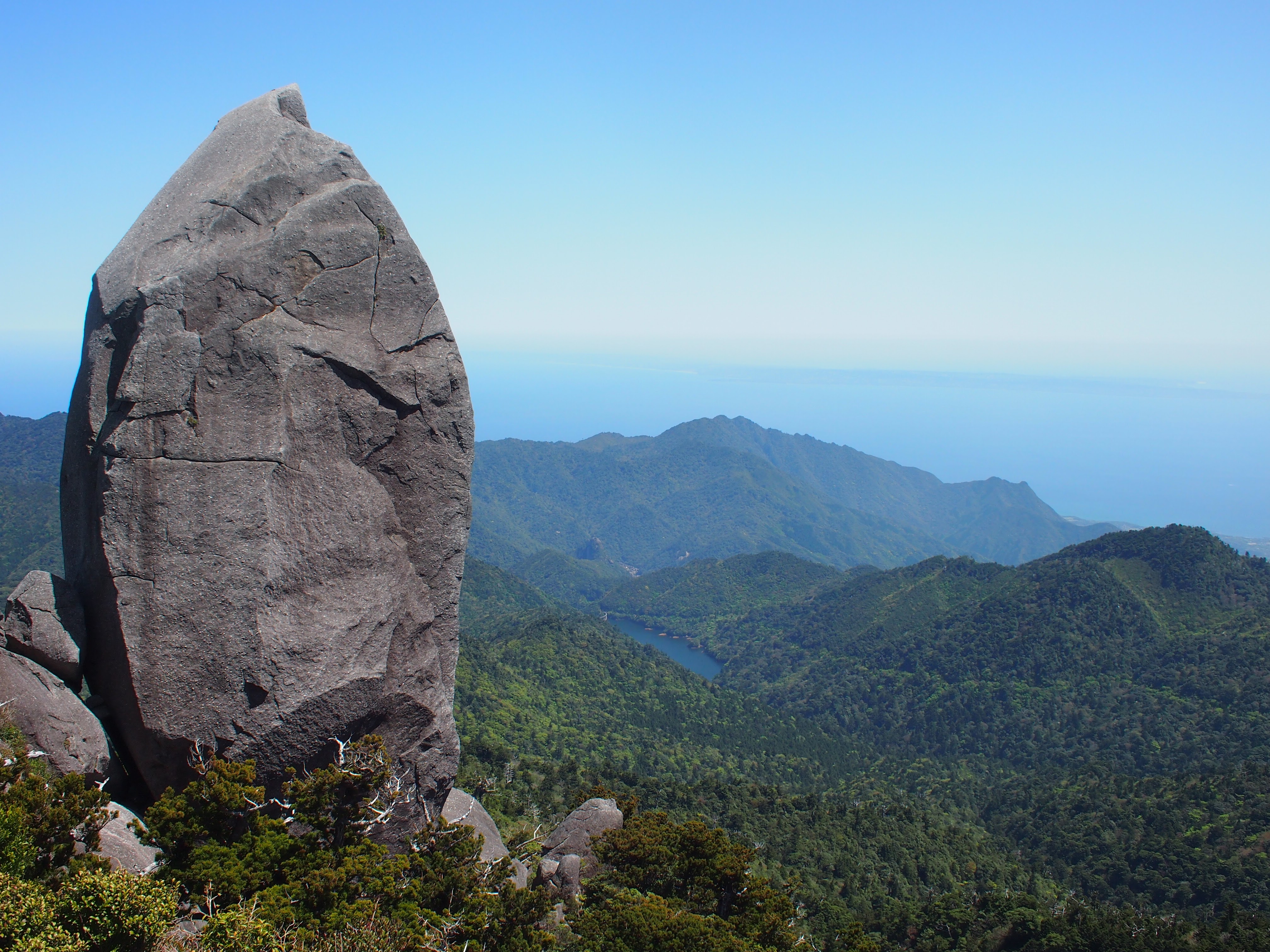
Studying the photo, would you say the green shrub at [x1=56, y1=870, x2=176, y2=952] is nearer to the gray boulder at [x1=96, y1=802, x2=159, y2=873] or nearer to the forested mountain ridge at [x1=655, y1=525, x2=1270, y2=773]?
the gray boulder at [x1=96, y1=802, x2=159, y2=873]

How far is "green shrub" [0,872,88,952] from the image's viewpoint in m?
8.98

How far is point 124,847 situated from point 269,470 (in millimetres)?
6410

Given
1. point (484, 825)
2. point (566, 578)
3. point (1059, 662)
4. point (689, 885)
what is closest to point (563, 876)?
point (484, 825)

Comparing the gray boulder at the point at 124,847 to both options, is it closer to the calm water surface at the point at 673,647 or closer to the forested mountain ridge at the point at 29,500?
the forested mountain ridge at the point at 29,500

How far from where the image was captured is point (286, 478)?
1353 cm

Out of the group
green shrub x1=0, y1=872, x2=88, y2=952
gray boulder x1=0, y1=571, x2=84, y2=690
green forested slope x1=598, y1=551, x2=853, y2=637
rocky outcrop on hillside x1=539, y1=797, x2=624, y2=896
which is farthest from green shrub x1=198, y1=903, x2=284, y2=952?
green forested slope x1=598, y1=551, x2=853, y2=637

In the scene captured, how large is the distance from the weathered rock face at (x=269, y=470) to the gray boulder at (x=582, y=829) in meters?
9.87

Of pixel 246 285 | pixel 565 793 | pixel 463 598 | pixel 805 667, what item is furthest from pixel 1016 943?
pixel 463 598

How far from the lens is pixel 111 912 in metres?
9.75

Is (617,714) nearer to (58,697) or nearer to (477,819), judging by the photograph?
(477,819)

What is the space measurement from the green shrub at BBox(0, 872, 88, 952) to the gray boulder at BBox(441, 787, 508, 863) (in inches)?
374

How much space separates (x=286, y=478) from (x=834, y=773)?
7357 centimetres

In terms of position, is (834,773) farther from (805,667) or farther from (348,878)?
(348,878)

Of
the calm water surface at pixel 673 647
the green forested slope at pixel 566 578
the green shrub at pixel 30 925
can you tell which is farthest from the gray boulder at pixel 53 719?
the green forested slope at pixel 566 578
